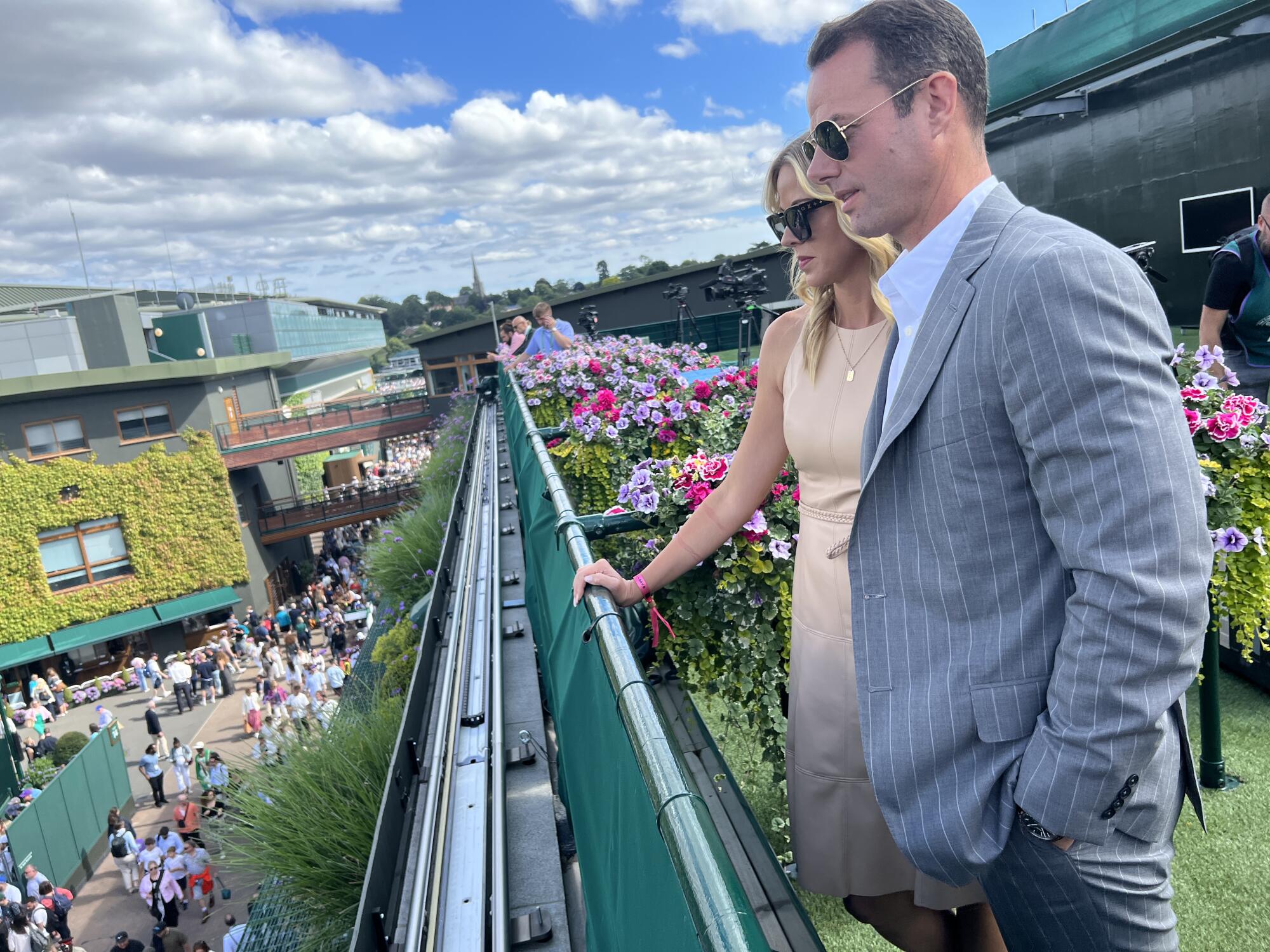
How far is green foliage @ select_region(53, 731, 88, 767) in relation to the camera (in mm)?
15117

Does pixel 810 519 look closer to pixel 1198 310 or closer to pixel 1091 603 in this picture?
pixel 1091 603

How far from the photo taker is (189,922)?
9586mm

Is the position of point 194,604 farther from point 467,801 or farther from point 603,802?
point 603,802

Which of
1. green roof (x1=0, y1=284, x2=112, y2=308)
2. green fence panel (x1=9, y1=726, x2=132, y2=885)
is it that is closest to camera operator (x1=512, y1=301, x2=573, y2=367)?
green fence panel (x1=9, y1=726, x2=132, y2=885)

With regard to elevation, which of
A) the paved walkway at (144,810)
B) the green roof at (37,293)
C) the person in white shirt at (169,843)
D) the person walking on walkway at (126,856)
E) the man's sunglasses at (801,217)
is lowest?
the paved walkway at (144,810)

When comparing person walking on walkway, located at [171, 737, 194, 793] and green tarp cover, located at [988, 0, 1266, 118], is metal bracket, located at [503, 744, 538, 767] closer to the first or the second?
green tarp cover, located at [988, 0, 1266, 118]

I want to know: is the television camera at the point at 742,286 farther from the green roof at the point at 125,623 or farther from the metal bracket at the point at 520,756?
the green roof at the point at 125,623

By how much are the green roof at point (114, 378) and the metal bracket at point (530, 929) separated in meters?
27.8

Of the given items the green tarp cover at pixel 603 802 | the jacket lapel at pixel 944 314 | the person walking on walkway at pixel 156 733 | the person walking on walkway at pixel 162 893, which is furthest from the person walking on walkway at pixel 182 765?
the jacket lapel at pixel 944 314

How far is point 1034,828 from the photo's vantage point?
101cm

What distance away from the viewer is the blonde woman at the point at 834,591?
4.89ft

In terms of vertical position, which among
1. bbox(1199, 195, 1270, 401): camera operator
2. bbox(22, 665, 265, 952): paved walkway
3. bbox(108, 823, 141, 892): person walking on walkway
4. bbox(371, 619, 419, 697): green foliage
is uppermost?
bbox(1199, 195, 1270, 401): camera operator

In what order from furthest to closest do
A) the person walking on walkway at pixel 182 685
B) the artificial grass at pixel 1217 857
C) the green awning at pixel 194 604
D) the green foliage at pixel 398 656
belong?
the green awning at pixel 194 604 → the person walking on walkway at pixel 182 685 → the green foliage at pixel 398 656 → the artificial grass at pixel 1217 857

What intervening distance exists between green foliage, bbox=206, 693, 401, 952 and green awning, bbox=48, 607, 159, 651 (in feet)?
79.1
